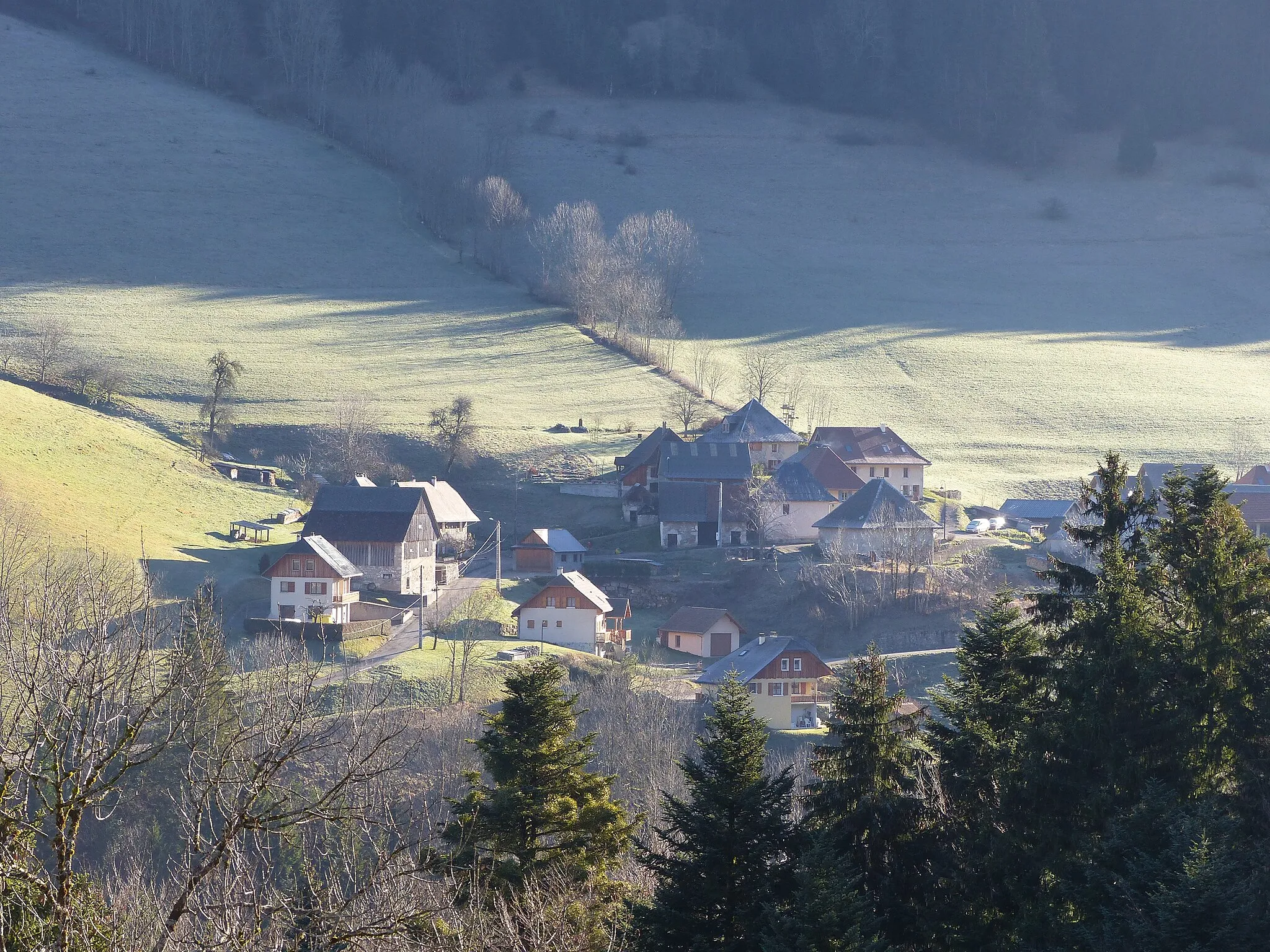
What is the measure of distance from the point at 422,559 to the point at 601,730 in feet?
74.1

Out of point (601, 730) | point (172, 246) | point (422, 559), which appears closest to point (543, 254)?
point (172, 246)

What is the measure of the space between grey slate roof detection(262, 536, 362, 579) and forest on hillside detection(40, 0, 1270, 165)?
110248 mm

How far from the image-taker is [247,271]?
111938 mm

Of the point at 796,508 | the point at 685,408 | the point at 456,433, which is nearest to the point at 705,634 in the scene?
the point at 796,508

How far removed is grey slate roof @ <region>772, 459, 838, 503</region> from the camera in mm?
72938

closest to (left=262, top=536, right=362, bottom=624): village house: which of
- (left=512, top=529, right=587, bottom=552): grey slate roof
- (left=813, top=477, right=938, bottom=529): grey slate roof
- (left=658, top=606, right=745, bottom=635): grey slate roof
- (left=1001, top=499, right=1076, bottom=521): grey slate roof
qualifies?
(left=658, top=606, right=745, bottom=635): grey slate roof

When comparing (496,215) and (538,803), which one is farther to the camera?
(496,215)

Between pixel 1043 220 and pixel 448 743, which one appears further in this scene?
pixel 1043 220

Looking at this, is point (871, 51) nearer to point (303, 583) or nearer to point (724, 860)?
point (303, 583)

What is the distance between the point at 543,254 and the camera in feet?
400

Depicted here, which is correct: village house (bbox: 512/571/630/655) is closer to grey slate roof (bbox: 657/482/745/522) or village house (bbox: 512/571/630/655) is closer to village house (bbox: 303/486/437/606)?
village house (bbox: 303/486/437/606)

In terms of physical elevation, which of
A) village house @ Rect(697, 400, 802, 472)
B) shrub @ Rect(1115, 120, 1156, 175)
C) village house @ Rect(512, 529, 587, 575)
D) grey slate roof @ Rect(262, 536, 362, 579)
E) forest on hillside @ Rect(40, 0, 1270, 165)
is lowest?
village house @ Rect(512, 529, 587, 575)

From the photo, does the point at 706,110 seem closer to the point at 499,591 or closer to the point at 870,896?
the point at 499,591

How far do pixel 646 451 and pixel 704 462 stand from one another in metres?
3.42
